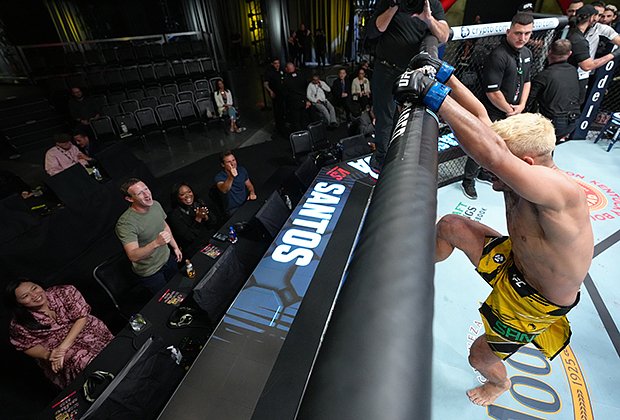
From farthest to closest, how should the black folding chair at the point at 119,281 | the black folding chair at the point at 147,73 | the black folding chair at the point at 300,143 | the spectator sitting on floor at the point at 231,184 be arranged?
the black folding chair at the point at 147,73
the black folding chair at the point at 300,143
the spectator sitting on floor at the point at 231,184
the black folding chair at the point at 119,281

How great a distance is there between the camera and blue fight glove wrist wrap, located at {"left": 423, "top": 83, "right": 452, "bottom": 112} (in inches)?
45.5

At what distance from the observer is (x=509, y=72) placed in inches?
121

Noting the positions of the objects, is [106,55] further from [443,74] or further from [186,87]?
[443,74]

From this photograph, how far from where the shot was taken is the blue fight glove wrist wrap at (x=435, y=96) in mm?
1156

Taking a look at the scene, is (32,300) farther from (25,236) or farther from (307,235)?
(307,235)

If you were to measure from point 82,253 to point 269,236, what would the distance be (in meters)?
3.04

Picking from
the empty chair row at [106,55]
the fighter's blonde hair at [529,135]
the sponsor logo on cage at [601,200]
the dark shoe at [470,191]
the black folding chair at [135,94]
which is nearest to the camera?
the fighter's blonde hair at [529,135]

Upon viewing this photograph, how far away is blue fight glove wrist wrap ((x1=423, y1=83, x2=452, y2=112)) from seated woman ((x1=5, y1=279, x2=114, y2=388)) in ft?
9.67

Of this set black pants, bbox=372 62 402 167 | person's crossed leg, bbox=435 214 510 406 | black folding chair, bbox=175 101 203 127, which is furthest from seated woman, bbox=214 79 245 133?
person's crossed leg, bbox=435 214 510 406

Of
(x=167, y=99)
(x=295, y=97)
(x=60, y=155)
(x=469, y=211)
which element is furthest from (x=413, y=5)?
(x=167, y=99)

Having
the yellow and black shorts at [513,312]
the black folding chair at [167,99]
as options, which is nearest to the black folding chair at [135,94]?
the black folding chair at [167,99]

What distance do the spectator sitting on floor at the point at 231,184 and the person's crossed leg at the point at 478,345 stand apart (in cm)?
302

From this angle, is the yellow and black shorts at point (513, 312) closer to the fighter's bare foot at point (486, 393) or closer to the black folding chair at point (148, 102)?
the fighter's bare foot at point (486, 393)

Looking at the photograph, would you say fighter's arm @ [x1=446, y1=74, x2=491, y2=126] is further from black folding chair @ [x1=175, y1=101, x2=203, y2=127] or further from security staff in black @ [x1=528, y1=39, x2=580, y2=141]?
black folding chair @ [x1=175, y1=101, x2=203, y2=127]
